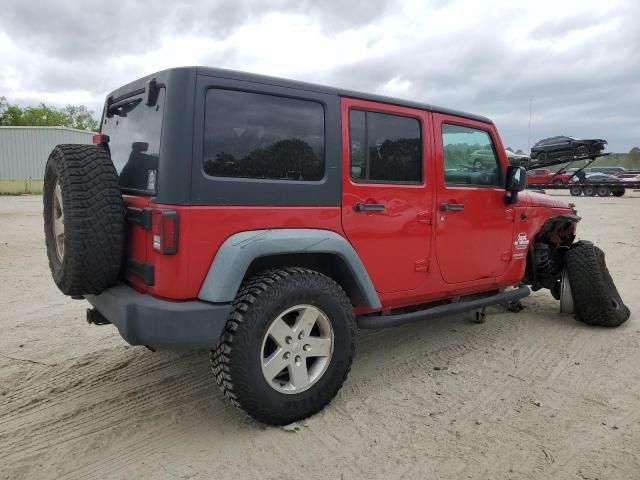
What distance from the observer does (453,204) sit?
3.71 meters

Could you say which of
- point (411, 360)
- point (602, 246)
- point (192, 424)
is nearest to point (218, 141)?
point (192, 424)

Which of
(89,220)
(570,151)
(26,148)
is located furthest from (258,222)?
(26,148)

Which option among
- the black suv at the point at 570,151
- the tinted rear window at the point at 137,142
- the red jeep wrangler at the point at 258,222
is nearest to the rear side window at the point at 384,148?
the red jeep wrangler at the point at 258,222

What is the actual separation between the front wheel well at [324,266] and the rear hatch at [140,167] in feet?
1.96

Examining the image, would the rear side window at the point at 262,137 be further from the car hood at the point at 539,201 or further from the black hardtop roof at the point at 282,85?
the car hood at the point at 539,201

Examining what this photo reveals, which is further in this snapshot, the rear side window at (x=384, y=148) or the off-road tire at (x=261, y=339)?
the rear side window at (x=384, y=148)

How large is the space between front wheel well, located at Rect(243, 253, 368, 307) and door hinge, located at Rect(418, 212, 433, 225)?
72cm

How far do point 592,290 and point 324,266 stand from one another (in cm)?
292

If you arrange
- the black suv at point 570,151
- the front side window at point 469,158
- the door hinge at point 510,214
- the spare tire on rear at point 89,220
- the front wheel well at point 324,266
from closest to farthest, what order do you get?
the spare tire on rear at point 89,220
the front wheel well at point 324,266
the front side window at point 469,158
the door hinge at point 510,214
the black suv at point 570,151

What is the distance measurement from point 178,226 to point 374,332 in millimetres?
2543

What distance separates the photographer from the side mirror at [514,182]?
4.09 meters

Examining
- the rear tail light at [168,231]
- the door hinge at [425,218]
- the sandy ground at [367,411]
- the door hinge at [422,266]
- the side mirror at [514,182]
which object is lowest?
the sandy ground at [367,411]

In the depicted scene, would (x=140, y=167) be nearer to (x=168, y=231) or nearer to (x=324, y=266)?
(x=168, y=231)

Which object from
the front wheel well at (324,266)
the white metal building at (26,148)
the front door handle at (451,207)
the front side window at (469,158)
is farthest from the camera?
the white metal building at (26,148)
